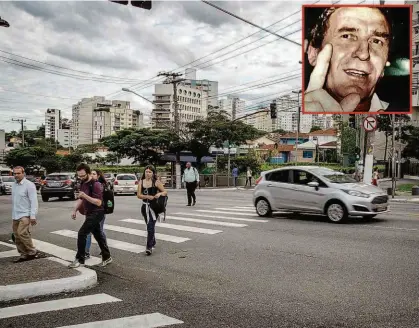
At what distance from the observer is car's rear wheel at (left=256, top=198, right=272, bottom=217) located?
45.4 ft

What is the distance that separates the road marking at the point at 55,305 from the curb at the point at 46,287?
1.06ft

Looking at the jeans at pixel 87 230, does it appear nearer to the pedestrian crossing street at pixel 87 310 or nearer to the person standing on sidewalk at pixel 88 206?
the person standing on sidewalk at pixel 88 206

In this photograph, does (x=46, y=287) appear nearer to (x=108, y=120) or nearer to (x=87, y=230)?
(x=87, y=230)

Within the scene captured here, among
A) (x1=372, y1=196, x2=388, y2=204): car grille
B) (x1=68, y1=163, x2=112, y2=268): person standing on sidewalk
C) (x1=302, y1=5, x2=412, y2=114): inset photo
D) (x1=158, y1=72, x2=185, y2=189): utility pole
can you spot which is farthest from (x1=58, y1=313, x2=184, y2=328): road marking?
(x1=158, y1=72, x2=185, y2=189): utility pole

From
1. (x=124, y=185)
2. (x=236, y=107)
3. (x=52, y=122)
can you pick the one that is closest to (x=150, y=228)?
(x=124, y=185)

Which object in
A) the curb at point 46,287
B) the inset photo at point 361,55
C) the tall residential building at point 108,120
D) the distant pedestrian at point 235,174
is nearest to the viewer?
the curb at point 46,287

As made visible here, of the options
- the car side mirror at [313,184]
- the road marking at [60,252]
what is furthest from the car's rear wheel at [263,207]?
the road marking at [60,252]

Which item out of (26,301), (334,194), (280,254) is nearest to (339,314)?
(280,254)

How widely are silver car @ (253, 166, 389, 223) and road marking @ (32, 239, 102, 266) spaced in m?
6.66

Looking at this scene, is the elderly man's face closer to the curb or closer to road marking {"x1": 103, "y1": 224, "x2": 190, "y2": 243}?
road marking {"x1": 103, "y1": 224, "x2": 190, "y2": 243}

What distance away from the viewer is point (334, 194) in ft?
39.5

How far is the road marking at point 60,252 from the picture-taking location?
8011 millimetres

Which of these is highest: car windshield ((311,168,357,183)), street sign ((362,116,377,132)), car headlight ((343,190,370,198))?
street sign ((362,116,377,132))

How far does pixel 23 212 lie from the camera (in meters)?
7.86
